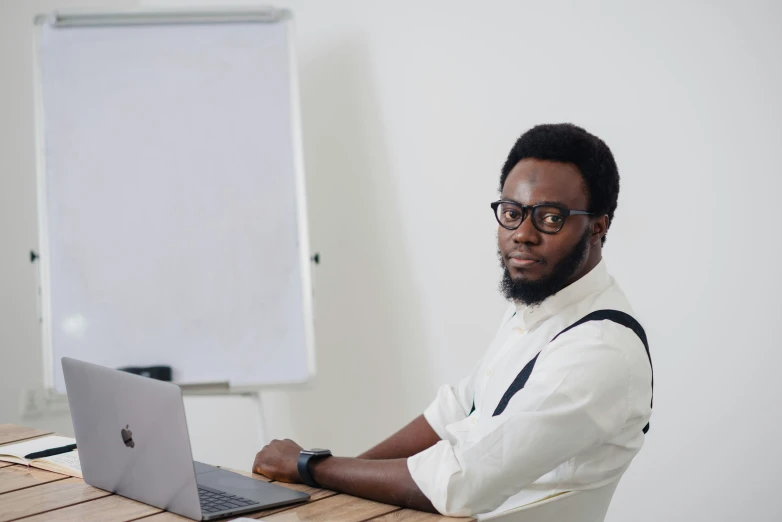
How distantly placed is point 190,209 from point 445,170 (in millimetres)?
913

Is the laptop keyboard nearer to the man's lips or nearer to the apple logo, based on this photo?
the apple logo

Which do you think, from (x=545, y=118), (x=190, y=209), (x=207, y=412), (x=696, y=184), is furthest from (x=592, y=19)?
(x=207, y=412)

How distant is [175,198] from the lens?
2883 mm

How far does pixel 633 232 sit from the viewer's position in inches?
97.5

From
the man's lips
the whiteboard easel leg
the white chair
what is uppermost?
the man's lips

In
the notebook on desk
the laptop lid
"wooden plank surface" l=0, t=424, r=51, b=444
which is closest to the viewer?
the laptop lid

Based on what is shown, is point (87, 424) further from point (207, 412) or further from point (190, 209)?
point (207, 412)

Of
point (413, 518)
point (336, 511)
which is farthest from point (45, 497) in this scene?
point (413, 518)

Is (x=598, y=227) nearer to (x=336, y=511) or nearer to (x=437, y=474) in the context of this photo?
(x=437, y=474)

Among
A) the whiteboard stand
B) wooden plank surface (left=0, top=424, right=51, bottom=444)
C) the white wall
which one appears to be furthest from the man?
the whiteboard stand

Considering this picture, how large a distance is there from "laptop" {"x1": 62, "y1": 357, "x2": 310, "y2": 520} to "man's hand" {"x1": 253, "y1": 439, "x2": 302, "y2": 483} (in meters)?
0.04

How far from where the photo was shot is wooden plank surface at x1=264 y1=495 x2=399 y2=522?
126cm

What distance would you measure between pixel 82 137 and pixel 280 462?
1810 mm

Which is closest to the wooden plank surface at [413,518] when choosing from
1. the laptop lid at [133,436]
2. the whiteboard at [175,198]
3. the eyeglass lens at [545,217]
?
the laptop lid at [133,436]
